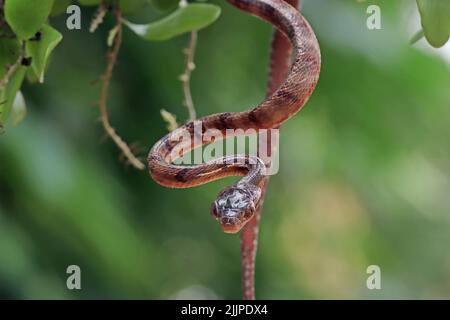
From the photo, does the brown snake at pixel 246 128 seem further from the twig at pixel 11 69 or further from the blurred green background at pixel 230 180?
the blurred green background at pixel 230 180

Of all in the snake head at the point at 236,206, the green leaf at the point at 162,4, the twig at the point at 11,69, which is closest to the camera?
the snake head at the point at 236,206

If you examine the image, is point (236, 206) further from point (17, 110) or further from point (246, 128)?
point (17, 110)

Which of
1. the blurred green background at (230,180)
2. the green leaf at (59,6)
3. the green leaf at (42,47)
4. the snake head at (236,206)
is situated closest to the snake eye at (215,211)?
the snake head at (236,206)

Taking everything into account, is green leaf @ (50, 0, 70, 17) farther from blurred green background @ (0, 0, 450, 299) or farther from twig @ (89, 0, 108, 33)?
blurred green background @ (0, 0, 450, 299)
